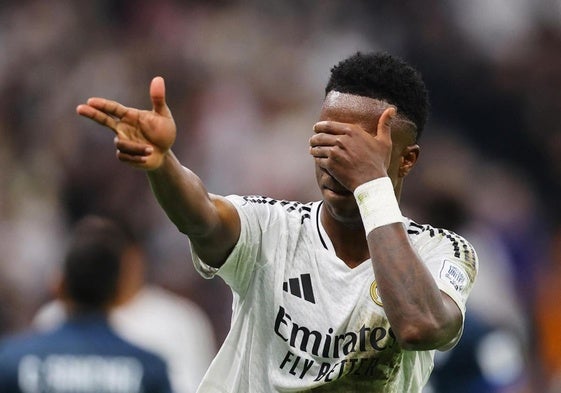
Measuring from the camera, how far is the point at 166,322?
7371mm

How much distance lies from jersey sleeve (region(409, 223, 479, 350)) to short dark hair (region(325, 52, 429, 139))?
16.0 inches

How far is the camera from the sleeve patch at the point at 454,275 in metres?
3.82

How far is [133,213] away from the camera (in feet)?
30.0

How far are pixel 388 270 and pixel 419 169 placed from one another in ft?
19.3

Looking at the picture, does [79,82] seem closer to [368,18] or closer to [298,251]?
[368,18]

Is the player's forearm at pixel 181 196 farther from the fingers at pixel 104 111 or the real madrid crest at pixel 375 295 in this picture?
the real madrid crest at pixel 375 295

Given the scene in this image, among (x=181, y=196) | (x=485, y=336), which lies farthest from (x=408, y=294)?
(x=485, y=336)

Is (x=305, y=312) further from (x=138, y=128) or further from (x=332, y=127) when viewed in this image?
(x=138, y=128)

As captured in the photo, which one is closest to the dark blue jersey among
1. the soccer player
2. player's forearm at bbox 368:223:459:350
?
the soccer player

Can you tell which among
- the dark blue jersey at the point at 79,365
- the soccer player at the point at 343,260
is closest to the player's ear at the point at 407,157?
the soccer player at the point at 343,260

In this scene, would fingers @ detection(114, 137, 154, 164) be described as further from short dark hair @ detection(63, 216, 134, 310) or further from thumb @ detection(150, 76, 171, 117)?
short dark hair @ detection(63, 216, 134, 310)

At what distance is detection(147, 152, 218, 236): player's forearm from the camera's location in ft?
11.2

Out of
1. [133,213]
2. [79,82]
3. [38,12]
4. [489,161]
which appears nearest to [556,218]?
[489,161]

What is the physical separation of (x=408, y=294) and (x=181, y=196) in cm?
80
